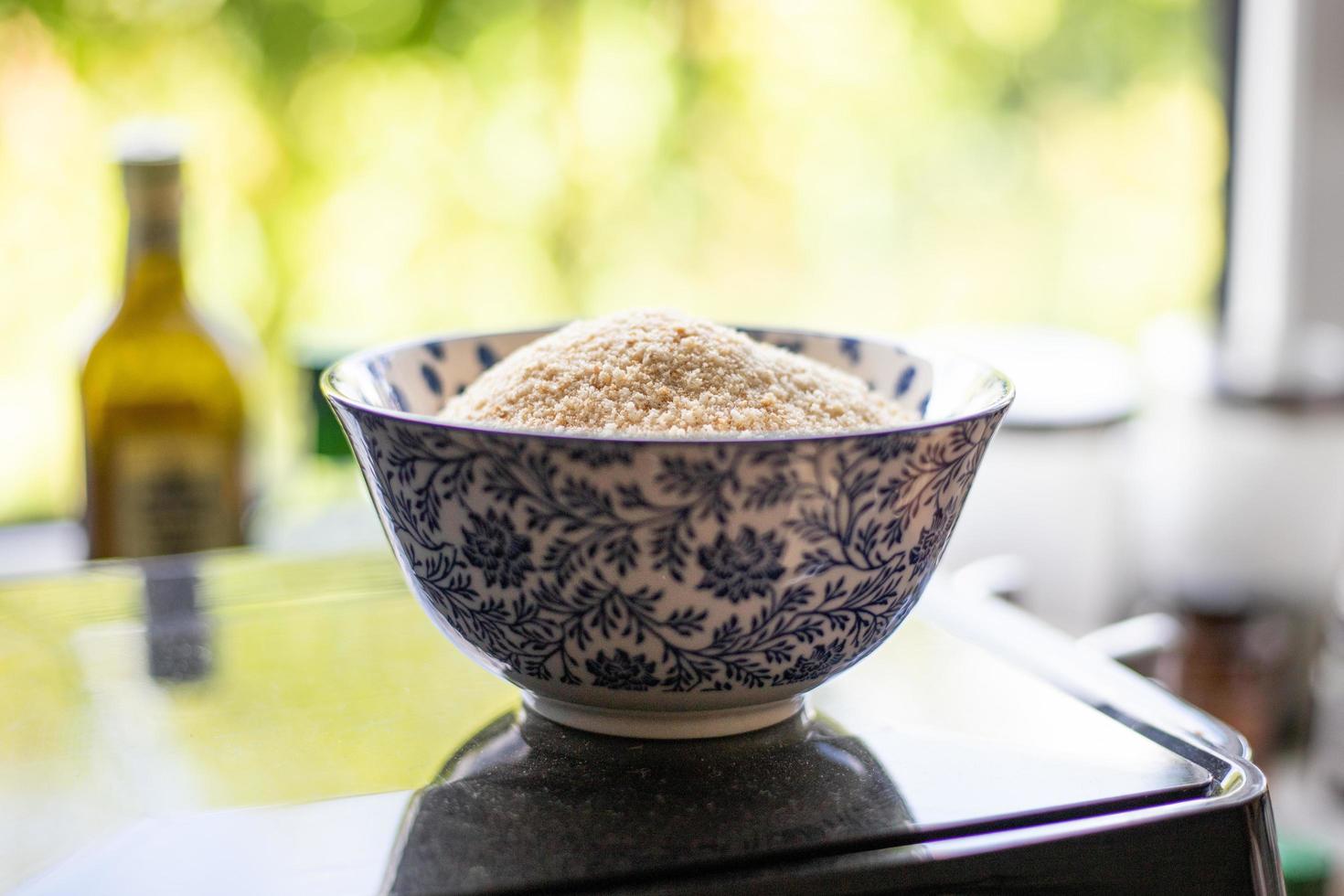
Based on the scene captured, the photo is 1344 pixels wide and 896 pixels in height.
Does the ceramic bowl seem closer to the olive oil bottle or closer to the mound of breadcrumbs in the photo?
the mound of breadcrumbs

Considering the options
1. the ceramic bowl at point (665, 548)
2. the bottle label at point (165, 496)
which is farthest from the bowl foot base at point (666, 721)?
the bottle label at point (165, 496)

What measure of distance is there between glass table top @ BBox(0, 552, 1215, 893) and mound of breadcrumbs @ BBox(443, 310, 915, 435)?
106mm

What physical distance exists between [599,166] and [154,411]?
783 millimetres

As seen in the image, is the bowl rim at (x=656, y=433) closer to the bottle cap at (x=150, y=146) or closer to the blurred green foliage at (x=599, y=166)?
the bottle cap at (x=150, y=146)

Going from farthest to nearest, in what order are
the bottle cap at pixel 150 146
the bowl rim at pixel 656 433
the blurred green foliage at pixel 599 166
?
the blurred green foliage at pixel 599 166 < the bottle cap at pixel 150 146 < the bowl rim at pixel 656 433

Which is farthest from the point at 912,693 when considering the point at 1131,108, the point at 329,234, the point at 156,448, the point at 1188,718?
the point at 1131,108

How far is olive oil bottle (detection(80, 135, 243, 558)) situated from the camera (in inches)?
33.3

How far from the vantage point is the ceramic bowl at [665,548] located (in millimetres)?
383

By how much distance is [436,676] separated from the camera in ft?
1.68

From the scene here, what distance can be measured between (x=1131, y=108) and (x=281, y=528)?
1.27 meters

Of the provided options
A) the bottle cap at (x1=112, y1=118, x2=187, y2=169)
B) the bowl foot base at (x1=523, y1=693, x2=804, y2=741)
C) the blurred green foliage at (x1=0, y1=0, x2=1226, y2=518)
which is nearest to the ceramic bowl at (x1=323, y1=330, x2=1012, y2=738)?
the bowl foot base at (x1=523, y1=693, x2=804, y2=741)

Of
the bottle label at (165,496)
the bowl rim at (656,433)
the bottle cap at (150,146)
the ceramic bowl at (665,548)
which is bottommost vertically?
the bottle label at (165,496)

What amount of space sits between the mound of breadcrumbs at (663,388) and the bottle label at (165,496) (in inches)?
17.3

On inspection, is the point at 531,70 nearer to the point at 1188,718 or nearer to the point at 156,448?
the point at 156,448
